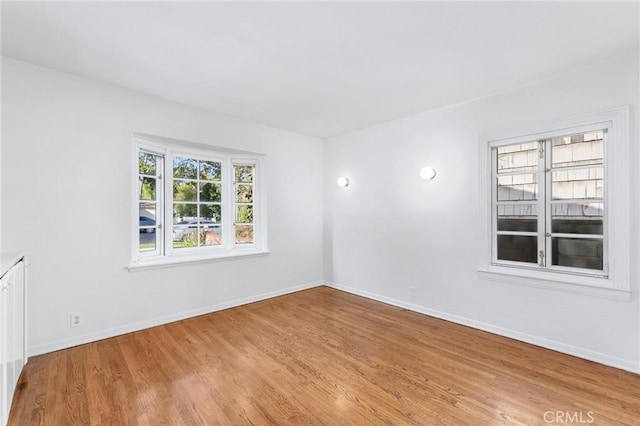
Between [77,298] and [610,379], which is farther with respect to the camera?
[77,298]

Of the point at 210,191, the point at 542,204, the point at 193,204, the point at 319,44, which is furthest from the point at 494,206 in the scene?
the point at 193,204

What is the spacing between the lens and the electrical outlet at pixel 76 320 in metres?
2.74

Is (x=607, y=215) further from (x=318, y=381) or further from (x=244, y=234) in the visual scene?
(x=244, y=234)

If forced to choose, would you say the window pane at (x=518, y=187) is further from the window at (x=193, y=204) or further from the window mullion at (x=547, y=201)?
the window at (x=193, y=204)

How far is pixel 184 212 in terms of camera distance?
148 inches

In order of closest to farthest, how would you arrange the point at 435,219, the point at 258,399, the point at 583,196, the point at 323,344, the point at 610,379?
the point at 258,399
the point at 610,379
the point at 583,196
the point at 323,344
the point at 435,219

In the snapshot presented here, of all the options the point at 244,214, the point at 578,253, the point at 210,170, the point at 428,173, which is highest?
the point at 210,170

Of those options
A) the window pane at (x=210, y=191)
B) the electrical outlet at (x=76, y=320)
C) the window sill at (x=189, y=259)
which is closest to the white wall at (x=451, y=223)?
the window sill at (x=189, y=259)

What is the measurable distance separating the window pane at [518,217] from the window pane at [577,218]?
0.50 feet

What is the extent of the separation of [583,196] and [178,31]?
3.61 metres

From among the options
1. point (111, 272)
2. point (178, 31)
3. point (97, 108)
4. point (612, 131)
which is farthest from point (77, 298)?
point (612, 131)

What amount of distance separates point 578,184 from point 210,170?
13.5 feet

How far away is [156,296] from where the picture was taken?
10.8ft

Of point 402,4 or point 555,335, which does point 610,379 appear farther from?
point 402,4
